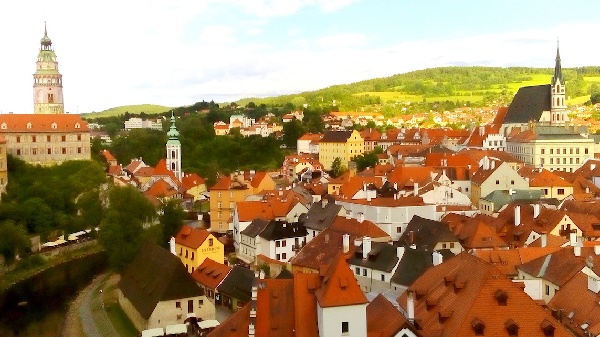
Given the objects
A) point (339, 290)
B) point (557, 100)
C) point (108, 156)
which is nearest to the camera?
point (339, 290)

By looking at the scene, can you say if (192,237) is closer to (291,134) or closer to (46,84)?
(291,134)

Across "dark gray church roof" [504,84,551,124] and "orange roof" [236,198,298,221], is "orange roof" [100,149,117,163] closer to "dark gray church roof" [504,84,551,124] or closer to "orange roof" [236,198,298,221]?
"orange roof" [236,198,298,221]

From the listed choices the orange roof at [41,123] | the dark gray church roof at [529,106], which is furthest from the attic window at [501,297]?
the dark gray church roof at [529,106]

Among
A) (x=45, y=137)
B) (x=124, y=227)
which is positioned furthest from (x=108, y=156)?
(x=124, y=227)

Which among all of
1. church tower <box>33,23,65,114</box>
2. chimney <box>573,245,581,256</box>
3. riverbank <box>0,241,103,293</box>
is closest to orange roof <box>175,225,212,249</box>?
riverbank <box>0,241,103,293</box>

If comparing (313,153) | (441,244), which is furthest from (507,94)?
(441,244)

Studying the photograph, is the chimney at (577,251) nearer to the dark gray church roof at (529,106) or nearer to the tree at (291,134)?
the dark gray church roof at (529,106)
